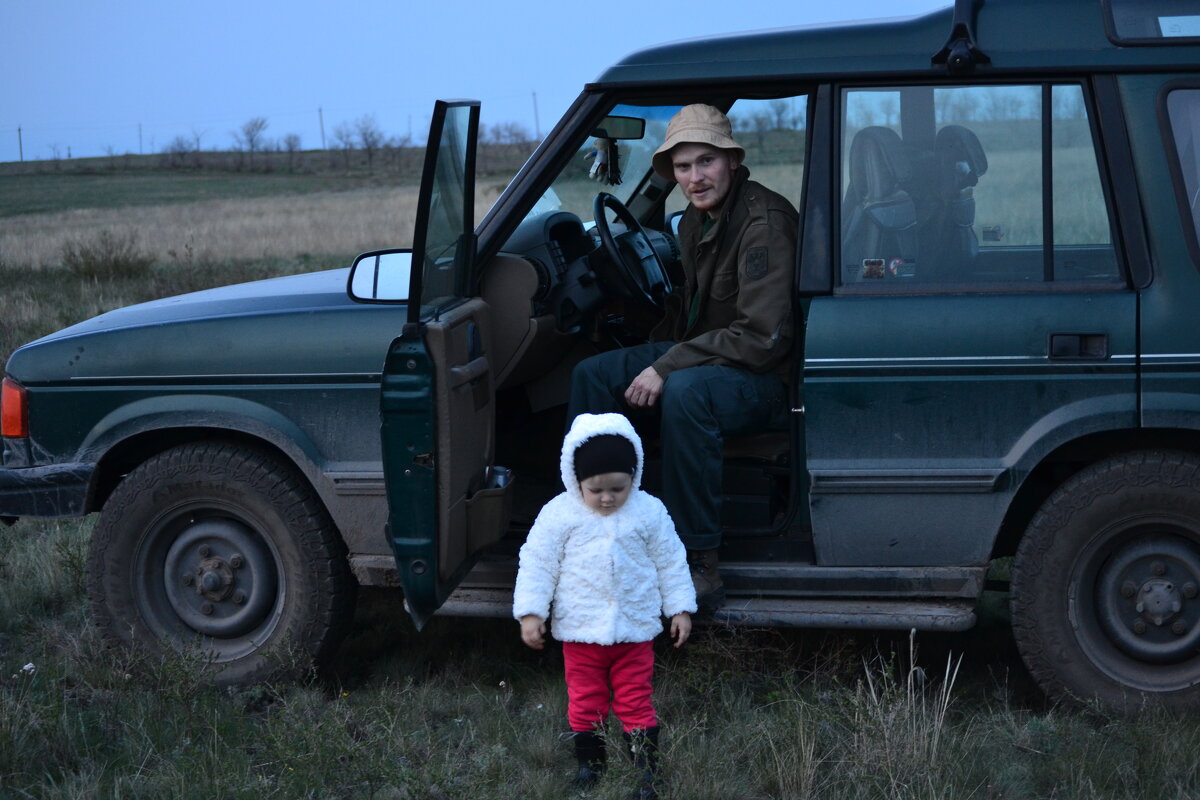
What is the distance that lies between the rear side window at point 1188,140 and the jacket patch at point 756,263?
114cm

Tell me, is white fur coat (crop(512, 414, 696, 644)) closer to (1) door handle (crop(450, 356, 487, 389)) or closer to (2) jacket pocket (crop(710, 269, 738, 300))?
(1) door handle (crop(450, 356, 487, 389))

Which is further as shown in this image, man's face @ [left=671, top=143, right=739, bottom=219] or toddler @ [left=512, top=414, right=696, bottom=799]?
man's face @ [left=671, top=143, right=739, bottom=219]

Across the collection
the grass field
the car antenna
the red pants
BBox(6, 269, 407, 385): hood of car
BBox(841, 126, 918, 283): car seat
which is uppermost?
the car antenna

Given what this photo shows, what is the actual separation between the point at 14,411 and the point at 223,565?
870 millimetres

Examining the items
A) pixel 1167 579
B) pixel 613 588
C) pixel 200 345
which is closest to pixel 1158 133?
pixel 1167 579

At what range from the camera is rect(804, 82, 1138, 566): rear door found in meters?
3.48

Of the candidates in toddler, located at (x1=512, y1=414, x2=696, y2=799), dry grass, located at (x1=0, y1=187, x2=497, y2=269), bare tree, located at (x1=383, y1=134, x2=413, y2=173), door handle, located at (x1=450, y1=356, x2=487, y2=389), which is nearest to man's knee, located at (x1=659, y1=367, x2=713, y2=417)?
toddler, located at (x1=512, y1=414, x2=696, y2=799)

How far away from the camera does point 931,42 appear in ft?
11.6

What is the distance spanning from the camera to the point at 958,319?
11.6 feet

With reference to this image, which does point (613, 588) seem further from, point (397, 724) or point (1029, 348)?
point (1029, 348)

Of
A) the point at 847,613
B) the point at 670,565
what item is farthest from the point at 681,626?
the point at 847,613

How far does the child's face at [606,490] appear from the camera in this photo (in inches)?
125

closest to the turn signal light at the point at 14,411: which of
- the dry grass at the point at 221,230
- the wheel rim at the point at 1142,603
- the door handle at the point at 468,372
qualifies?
the door handle at the point at 468,372

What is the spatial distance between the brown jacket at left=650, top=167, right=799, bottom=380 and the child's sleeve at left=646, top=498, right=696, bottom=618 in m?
0.65
